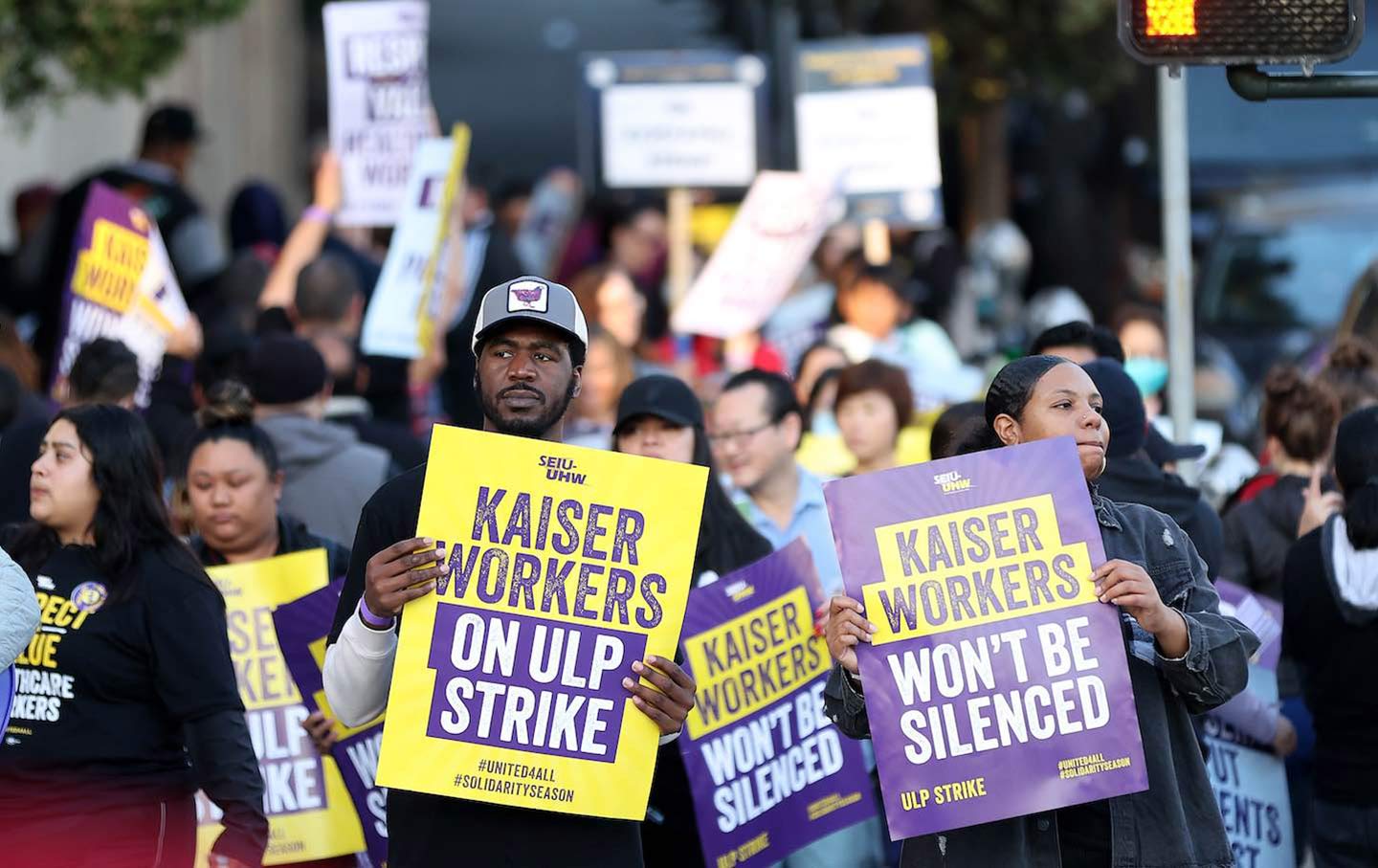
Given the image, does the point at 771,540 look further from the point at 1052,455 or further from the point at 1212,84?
the point at 1212,84

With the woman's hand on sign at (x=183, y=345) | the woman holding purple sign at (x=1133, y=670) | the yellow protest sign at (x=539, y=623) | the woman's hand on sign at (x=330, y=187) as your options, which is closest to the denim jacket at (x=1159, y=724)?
the woman holding purple sign at (x=1133, y=670)

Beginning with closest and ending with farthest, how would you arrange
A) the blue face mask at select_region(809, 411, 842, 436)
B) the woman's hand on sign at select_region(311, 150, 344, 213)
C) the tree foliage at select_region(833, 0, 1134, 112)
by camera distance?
the blue face mask at select_region(809, 411, 842, 436) → the woman's hand on sign at select_region(311, 150, 344, 213) → the tree foliage at select_region(833, 0, 1134, 112)

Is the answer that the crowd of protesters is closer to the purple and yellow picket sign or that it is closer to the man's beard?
the man's beard

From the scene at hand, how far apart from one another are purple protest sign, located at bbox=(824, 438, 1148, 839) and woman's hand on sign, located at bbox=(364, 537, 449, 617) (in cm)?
92

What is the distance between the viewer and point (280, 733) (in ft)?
21.8

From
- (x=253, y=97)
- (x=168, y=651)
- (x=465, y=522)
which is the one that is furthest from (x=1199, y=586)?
(x=253, y=97)

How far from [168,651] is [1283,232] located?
12.4 metres

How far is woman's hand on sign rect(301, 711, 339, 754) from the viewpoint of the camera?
6.35m

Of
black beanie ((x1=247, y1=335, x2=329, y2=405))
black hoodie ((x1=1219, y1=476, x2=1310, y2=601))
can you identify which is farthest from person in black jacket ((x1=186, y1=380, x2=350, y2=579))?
black hoodie ((x1=1219, y1=476, x2=1310, y2=601))

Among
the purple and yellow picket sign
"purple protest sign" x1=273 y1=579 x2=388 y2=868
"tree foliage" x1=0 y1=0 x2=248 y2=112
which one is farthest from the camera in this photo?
"tree foliage" x1=0 y1=0 x2=248 y2=112

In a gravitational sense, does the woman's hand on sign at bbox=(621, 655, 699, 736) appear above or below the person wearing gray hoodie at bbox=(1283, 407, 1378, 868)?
below

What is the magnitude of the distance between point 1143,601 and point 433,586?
1.50 metres

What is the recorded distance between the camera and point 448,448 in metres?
4.98

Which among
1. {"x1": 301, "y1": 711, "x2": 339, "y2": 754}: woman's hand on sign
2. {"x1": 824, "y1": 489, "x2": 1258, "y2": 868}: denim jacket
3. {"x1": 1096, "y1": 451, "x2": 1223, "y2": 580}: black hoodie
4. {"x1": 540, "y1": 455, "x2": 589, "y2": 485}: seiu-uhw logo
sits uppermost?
{"x1": 1096, "y1": 451, "x2": 1223, "y2": 580}: black hoodie
